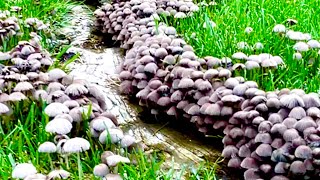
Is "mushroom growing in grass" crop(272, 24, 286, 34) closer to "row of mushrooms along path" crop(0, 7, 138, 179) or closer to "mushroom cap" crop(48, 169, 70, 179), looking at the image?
"row of mushrooms along path" crop(0, 7, 138, 179)

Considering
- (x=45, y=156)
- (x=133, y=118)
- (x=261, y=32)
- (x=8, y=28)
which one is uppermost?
(x=8, y=28)

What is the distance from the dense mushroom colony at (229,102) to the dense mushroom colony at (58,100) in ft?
1.22

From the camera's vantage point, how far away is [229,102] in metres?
2.52

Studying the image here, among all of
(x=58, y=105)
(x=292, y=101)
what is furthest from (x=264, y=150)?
(x=58, y=105)

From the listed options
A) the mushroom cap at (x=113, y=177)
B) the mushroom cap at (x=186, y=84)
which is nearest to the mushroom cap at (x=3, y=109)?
the mushroom cap at (x=113, y=177)

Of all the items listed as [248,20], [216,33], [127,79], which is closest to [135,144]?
[127,79]

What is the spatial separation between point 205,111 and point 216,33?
37.2 inches

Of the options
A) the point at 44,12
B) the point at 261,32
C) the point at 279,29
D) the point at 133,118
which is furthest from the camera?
the point at 44,12

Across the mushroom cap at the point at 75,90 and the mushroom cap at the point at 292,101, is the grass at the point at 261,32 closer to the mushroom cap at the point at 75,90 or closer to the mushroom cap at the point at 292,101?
the mushroom cap at the point at 292,101

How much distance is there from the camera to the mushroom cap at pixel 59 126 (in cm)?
221

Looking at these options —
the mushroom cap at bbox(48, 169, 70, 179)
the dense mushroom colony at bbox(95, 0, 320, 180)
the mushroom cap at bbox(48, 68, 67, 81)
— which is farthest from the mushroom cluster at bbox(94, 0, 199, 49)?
the mushroom cap at bbox(48, 169, 70, 179)

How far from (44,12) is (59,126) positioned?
2068 mm

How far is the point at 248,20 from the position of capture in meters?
3.61

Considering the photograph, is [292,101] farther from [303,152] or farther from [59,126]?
[59,126]
